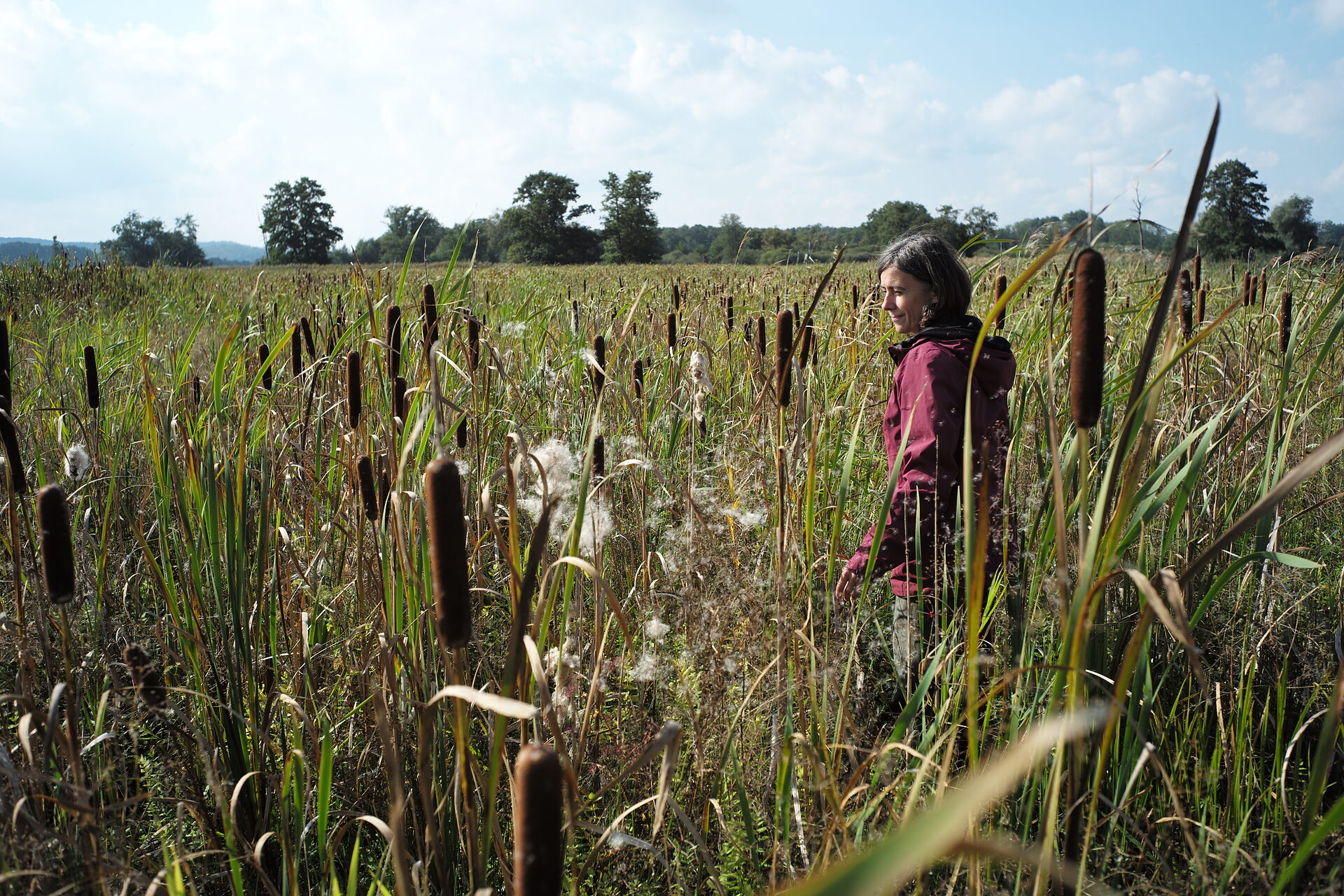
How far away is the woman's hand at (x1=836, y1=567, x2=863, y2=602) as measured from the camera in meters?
2.11

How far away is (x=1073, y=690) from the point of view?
865mm

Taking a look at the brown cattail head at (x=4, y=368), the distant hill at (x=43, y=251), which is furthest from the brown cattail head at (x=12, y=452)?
the distant hill at (x=43, y=251)

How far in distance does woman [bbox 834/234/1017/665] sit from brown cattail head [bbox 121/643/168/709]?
1496 millimetres

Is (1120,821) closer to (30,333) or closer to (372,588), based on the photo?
(372,588)

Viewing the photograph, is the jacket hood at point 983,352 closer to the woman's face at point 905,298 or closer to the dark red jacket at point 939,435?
the dark red jacket at point 939,435

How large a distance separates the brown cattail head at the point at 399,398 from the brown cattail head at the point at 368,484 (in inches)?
4.6

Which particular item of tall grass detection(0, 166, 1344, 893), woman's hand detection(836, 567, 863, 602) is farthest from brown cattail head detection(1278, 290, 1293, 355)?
woman's hand detection(836, 567, 863, 602)

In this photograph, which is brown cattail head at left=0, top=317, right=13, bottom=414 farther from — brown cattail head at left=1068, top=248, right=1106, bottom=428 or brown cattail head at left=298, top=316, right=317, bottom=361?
brown cattail head at left=1068, top=248, right=1106, bottom=428

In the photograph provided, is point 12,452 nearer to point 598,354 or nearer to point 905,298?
point 598,354

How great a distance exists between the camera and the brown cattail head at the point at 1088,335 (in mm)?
862

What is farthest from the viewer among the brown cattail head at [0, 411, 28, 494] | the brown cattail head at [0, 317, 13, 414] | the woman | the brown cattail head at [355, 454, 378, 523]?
the woman

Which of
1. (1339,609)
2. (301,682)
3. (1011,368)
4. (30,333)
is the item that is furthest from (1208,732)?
(30,333)

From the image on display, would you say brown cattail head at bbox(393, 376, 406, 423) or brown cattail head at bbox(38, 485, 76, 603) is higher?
brown cattail head at bbox(393, 376, 406, 423)

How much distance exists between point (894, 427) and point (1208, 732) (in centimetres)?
117
